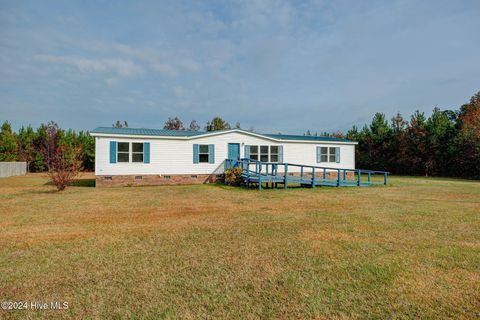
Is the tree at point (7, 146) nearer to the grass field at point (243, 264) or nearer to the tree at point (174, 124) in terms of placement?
the tree at point (174, 124)

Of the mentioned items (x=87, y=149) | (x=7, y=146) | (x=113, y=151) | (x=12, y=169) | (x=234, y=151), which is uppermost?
(x=7, y=146)

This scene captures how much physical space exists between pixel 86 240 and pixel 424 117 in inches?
1259

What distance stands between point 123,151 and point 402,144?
88.3 feet

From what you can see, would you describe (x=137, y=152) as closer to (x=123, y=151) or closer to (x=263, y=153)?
(x=123, y=151)

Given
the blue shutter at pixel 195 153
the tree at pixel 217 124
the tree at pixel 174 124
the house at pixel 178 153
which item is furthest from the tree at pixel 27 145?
the blue shutter at pixel 195 153

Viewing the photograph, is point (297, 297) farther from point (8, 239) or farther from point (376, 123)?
point (376, 123)

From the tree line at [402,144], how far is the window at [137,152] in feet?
34.2

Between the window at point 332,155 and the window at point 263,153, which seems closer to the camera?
the window at point 263,153

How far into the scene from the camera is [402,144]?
28.0 m

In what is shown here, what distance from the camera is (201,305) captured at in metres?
2.79

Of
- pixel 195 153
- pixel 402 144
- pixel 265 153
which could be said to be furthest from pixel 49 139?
pixel 402 144

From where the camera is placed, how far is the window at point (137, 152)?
50.5 feet

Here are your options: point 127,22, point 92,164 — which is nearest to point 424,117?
point 127,22

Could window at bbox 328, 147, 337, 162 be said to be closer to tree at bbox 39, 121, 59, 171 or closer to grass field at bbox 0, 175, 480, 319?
grass field at bbox 0, 175, 480, 319
